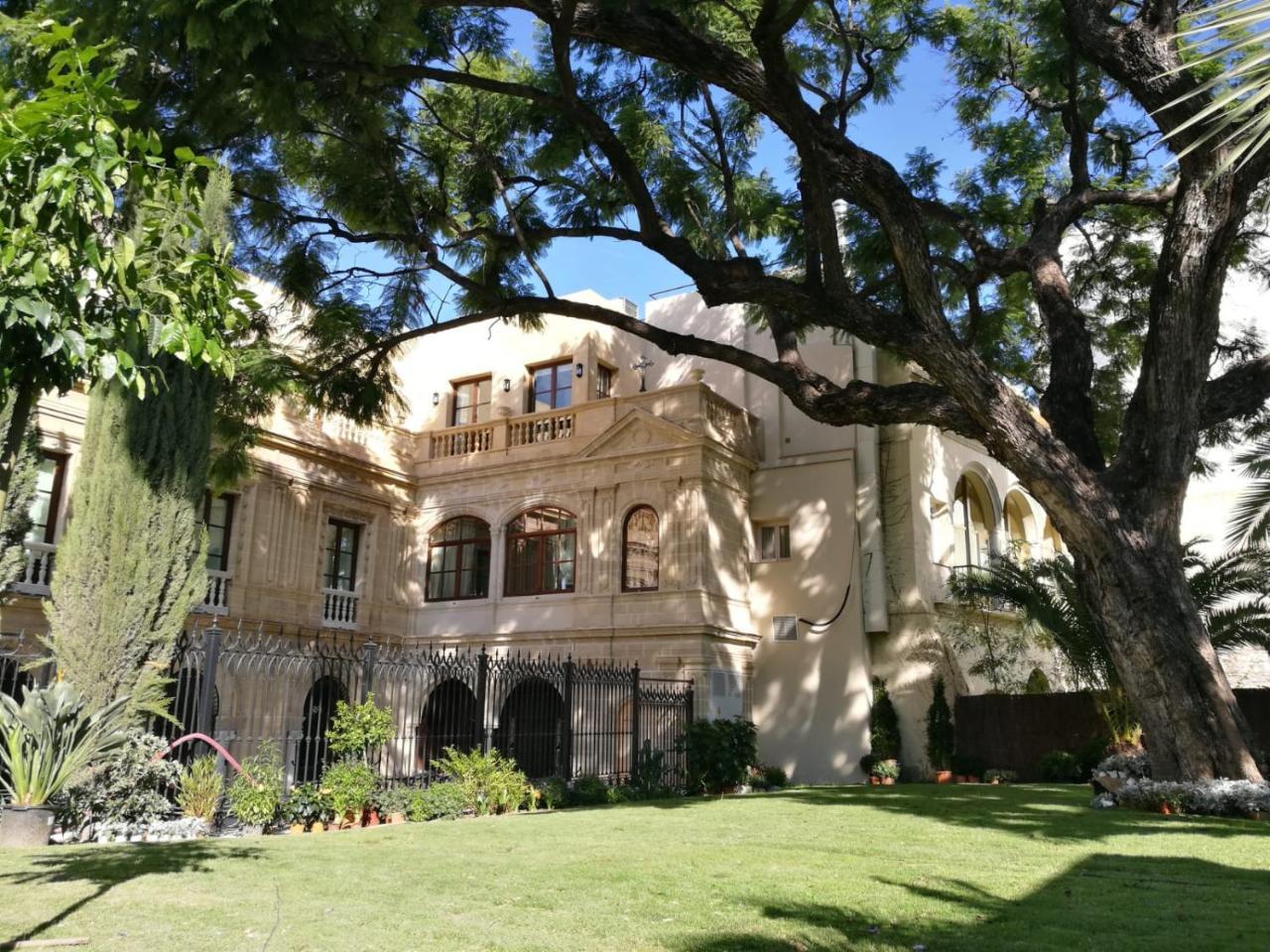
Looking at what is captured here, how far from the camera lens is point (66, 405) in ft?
53.1

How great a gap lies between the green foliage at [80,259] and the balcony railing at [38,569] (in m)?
13.1

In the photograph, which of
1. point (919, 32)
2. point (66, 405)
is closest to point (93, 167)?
point (919, 32)

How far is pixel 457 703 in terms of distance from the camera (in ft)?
53.6

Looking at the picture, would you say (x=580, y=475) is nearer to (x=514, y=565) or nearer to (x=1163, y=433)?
(x=514, y=565)

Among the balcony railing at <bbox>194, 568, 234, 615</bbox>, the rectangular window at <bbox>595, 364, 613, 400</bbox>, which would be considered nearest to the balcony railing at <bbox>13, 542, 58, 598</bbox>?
the balcony railing at <bbox>194, 568, 234, 615</bbox>

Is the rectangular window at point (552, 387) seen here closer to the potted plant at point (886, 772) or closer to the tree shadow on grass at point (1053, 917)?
the potted plant at point (886, 772)

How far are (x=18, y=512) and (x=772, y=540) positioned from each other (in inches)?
543

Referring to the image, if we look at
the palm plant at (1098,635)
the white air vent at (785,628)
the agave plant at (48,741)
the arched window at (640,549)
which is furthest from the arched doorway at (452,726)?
the palm plant at (1098,635)

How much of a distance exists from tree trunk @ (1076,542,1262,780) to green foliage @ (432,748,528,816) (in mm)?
7378

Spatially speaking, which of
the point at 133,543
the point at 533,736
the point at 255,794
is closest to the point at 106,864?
the point at 255,794

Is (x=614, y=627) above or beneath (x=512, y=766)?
above

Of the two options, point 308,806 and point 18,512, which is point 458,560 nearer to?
→ point 18,512

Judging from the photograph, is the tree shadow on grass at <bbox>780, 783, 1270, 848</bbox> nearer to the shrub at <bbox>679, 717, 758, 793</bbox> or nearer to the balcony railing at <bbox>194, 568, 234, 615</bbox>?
the shrub at <bbox>679, 717, 758, 793</bbox>

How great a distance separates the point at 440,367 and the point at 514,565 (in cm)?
636
